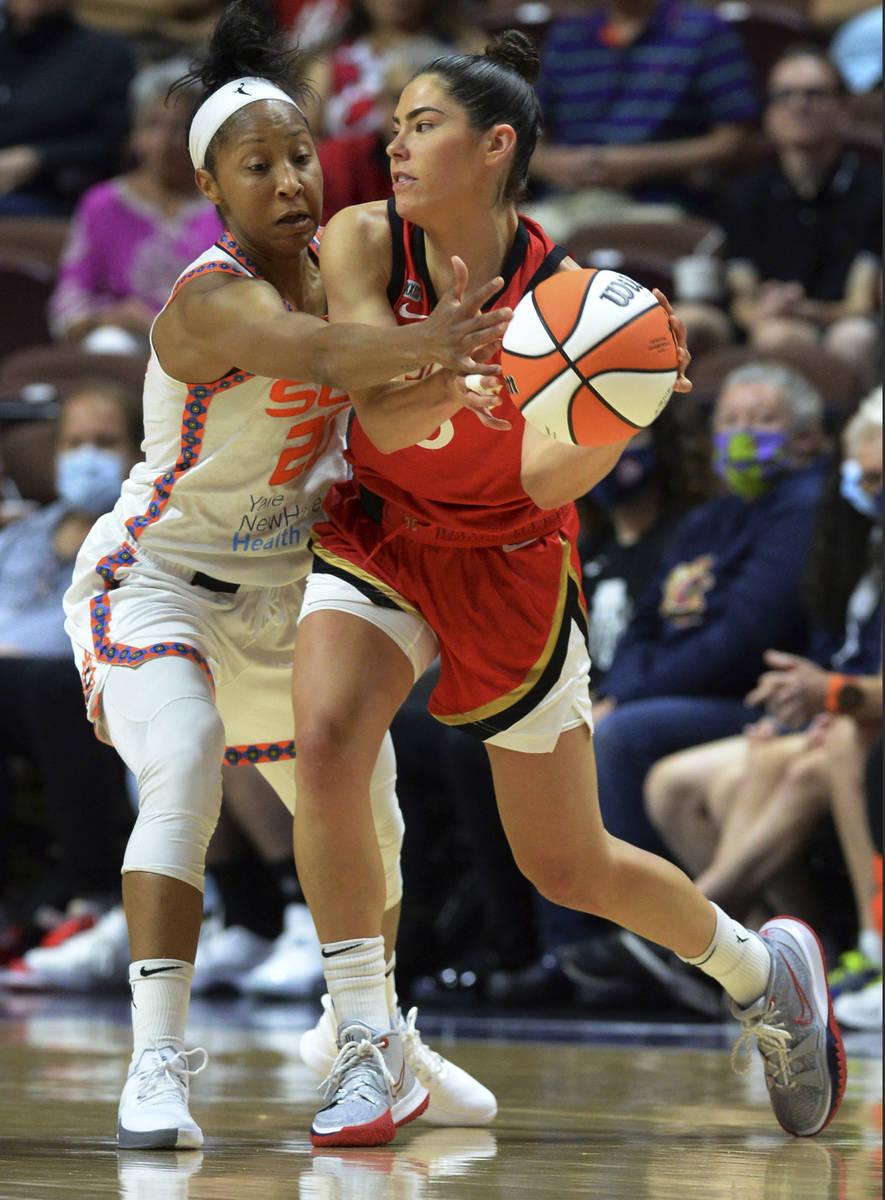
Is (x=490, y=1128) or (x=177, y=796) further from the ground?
(x=177, y=796)

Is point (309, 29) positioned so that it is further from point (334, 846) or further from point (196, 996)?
point (334, 846)

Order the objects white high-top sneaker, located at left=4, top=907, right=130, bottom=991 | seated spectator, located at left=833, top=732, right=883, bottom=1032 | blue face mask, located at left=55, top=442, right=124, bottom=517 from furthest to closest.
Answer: blue face mask, located at left=55, top=442, right=124, bottom=517
white high-top sneaker, located at left=4, top=907, right=130, bottom=991
seated spectator, located at left=833, top=732, right=883, bottom=1032

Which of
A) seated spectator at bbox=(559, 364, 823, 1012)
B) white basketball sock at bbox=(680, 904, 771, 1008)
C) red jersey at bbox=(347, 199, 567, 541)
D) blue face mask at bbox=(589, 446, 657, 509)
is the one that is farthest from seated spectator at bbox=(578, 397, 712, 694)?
red jersey at bbox=(347, 199, 567, 541)

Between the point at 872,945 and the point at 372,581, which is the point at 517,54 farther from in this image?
the point at 872,945

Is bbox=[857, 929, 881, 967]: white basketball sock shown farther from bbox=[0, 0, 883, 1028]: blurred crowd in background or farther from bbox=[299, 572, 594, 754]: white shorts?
bbox=[299, 572, 594, 754]: white shorts

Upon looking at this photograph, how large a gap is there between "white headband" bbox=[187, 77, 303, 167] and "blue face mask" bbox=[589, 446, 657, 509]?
2821 mm

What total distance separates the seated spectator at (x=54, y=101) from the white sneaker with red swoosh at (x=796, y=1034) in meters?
7.13

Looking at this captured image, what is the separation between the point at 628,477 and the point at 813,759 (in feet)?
4.19

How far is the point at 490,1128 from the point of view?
11.2 ft

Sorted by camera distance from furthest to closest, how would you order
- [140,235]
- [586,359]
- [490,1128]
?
1. [140,235]
2. [490,1128]
3. [586,359]

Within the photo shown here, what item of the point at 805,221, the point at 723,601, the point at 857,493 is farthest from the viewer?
the point at 805,221

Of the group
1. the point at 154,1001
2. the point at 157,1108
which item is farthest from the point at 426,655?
the point at 157,1108

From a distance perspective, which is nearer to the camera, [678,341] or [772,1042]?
[678,341]

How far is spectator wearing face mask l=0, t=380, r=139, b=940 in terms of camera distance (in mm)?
6453
